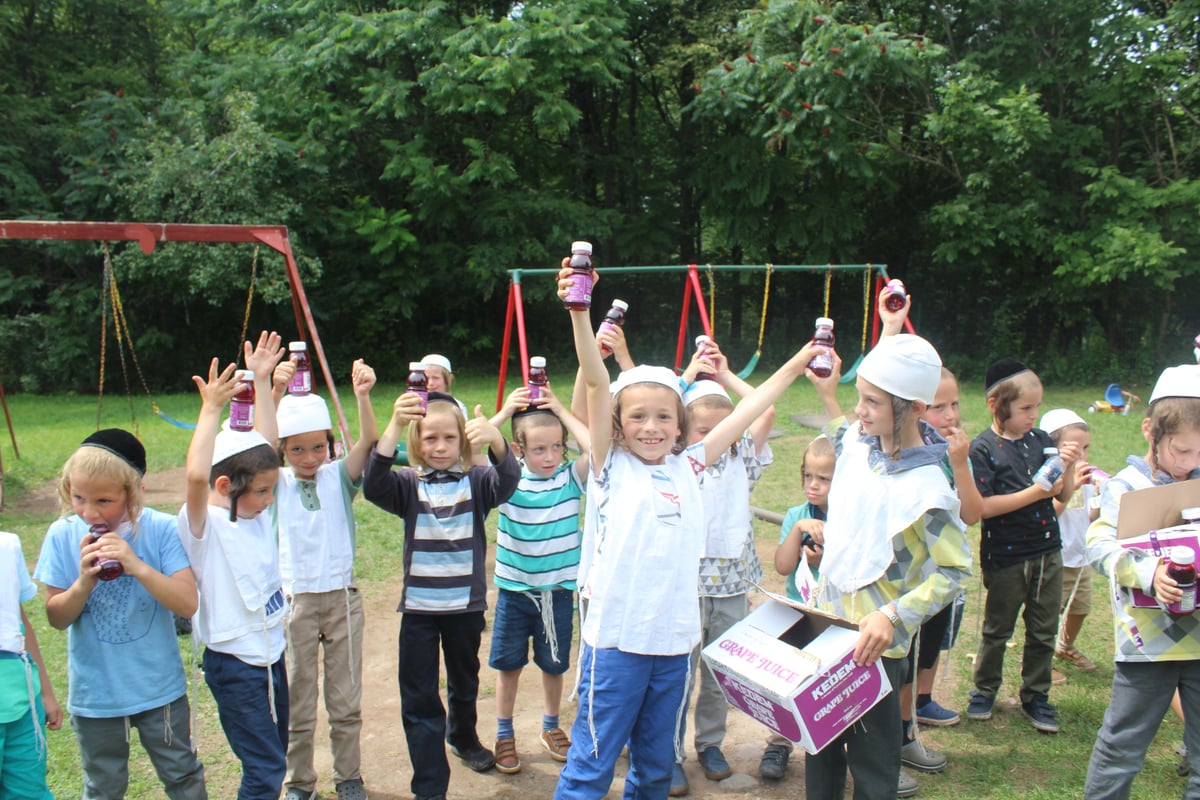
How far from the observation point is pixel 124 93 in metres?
19.1

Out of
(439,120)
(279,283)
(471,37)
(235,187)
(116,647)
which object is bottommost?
(116,647)

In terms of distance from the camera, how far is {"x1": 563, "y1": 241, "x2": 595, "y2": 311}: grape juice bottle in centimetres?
268

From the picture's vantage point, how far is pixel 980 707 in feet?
14.0

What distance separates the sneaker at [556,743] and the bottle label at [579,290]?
85.2 inches

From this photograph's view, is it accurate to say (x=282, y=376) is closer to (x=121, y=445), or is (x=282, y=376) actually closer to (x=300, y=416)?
(x=300, y=416)

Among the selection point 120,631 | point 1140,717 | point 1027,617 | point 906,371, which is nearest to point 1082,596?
point 1027,617

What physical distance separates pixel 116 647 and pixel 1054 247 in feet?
55.0

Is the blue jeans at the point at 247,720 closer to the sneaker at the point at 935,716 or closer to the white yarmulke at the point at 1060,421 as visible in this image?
the sneaker at the point at 935,716

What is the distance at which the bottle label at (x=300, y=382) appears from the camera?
12.7 ft

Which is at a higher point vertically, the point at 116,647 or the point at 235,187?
the point at 235,187

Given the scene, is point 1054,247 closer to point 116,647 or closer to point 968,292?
point 968,292

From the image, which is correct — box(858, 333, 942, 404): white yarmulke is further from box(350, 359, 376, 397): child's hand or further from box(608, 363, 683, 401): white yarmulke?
box(350, 359, 376, 397): child's hand

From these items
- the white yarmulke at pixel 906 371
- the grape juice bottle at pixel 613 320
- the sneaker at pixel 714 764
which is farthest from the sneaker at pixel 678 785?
the white yarmulke at pixel 906 371

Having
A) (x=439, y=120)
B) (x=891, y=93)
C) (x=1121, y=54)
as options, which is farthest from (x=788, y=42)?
(x=439, y=120)
